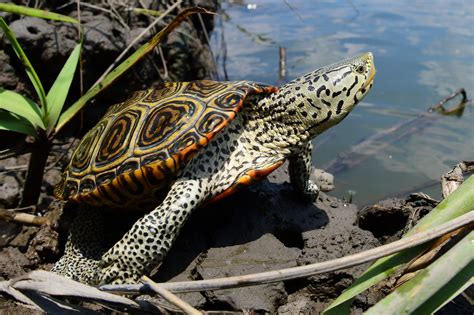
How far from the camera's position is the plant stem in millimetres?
3268

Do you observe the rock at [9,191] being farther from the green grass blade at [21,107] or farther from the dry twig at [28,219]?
the green grass blade at [21,107]

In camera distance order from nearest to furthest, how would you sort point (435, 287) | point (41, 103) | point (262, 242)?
1. point (435, 287)
2. point (262, 242)
3. point (41, 103)

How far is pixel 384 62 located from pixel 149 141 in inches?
200

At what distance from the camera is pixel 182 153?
2.59 meters

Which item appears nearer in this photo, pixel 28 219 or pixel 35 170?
pixel 28 219

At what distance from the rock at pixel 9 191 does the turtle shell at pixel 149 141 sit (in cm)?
91

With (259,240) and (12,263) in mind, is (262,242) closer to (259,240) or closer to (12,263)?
(259,240)

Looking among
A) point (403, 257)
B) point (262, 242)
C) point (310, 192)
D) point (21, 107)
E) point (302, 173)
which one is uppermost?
point (21, 107)

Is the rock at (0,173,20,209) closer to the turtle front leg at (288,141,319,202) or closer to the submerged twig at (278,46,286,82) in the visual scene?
the turtle front leg at (288,141,319,202)

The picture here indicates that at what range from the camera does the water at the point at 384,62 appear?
15.5 ft

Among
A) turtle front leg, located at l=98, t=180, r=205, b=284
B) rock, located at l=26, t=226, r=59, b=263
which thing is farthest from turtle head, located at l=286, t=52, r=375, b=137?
rock, located at l=26, t=226, r=59, b=263

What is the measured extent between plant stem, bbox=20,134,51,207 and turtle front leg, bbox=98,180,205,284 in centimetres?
105

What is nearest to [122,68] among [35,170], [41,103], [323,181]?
[41,103]

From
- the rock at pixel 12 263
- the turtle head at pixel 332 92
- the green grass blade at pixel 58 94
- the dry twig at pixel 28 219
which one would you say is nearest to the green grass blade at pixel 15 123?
the green grass blade at pixel 58 94
